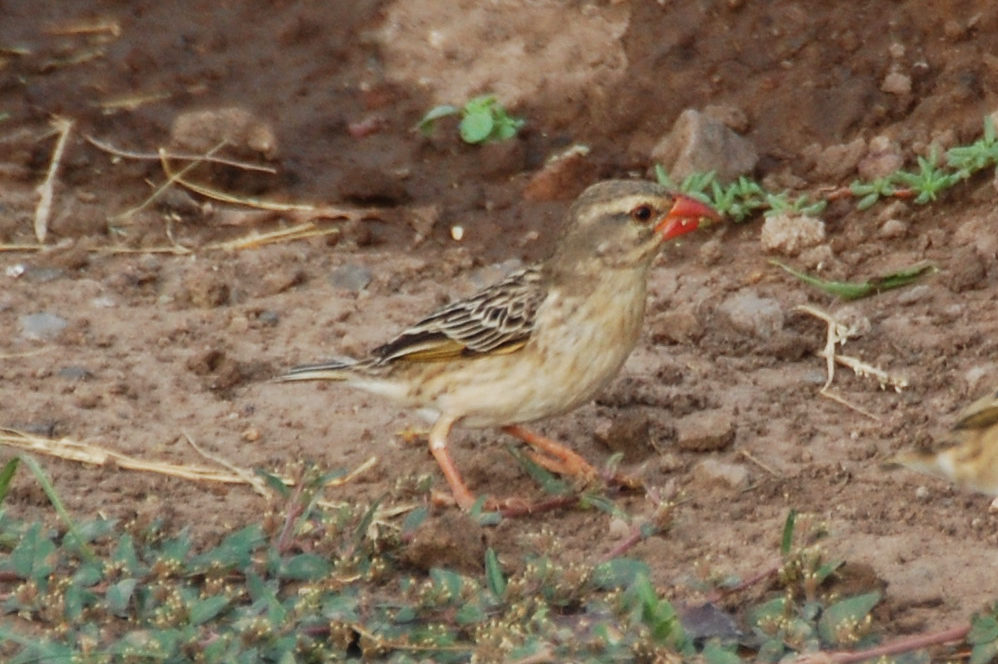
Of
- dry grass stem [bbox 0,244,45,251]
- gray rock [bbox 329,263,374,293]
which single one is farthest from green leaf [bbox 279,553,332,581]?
dry grass stem [bbox 0,244,45,251]

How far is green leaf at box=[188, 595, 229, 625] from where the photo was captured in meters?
4.95

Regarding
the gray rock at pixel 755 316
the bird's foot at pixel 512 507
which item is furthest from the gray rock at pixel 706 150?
the bird's foot at pixel 512 507

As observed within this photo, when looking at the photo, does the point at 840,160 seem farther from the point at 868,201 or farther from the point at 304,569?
the point at 304,569

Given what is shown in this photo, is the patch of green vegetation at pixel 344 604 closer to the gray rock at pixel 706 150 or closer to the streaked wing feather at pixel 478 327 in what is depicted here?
the streaked wing feather at pixel 478 327

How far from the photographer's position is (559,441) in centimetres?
691

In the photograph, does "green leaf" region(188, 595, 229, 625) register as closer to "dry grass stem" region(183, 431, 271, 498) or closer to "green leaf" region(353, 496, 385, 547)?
"green leaf" region(353, 496, 385, 547)

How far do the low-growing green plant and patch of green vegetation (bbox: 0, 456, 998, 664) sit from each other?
344 centimetres

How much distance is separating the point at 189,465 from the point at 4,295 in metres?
1.64

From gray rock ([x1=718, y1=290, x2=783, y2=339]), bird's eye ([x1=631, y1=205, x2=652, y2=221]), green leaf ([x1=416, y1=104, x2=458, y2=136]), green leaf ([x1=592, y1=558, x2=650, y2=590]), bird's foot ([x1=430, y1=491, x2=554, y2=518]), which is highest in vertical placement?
bird's eye ([x1=631, y1=205, x2=652, y2=221])

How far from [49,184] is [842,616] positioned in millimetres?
4803

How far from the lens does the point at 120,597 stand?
505cm

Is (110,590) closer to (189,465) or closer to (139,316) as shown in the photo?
(189,465)

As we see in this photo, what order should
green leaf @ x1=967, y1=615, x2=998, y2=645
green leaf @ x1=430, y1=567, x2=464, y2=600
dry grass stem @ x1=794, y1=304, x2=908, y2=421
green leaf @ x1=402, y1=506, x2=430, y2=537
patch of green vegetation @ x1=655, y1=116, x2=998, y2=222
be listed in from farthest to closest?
1. patch of green vegetation @ x1=655, y1=116, x2=998, y2=222
2. dry grass stem @ x1=794, y1=304, x2=908, y2=421
3. green leaf @ x1=402, y1=506, x2=430, y2=537
4. green leaf @ x1=430, y1=567, x2=464, y2=600
5. green leaf @ x1=967, y1=615, x2=998, y2=645

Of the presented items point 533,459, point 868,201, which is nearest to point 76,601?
point 533,459
